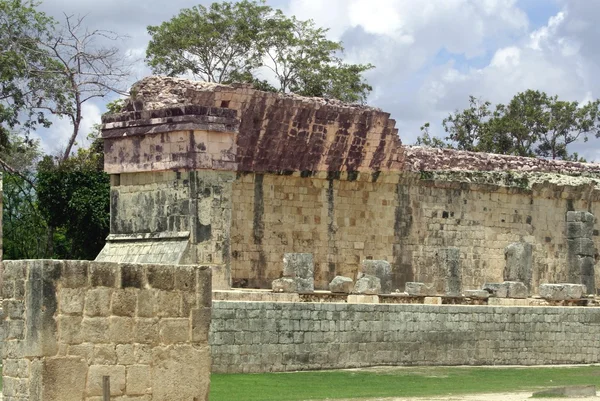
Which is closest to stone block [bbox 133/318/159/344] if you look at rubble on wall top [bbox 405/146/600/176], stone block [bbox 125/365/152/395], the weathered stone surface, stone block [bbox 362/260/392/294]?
stone block [bbox 125/365/152/395]

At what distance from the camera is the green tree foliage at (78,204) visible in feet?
104

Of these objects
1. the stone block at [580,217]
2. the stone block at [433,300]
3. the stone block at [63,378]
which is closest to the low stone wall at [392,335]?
the stone block at [433,300]

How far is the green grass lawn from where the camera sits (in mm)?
17297

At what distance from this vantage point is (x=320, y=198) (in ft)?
88.0

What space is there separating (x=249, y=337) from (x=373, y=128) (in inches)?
332

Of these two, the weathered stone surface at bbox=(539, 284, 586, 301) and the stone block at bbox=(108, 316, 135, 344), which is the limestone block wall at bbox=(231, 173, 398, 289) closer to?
the weathered stone surface at bbox=(539, 284, 586, 301)

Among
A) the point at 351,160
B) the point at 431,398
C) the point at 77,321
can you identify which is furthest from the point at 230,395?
the point at 351,160

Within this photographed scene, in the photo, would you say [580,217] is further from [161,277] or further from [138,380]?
[138,380]

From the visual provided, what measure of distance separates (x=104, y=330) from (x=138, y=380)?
22.9 inches

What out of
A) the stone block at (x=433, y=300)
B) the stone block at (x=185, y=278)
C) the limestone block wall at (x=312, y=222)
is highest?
the limestone block wall at (x=312, y=222)

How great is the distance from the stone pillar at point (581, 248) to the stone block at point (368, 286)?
9505 mm

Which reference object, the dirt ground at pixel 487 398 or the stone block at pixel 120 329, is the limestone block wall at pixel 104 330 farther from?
the dirt ground at pixel 487 398

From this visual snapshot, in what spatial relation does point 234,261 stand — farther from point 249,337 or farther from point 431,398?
point 431,398

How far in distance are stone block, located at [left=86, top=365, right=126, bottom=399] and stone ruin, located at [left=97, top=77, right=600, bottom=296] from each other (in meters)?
10.4
